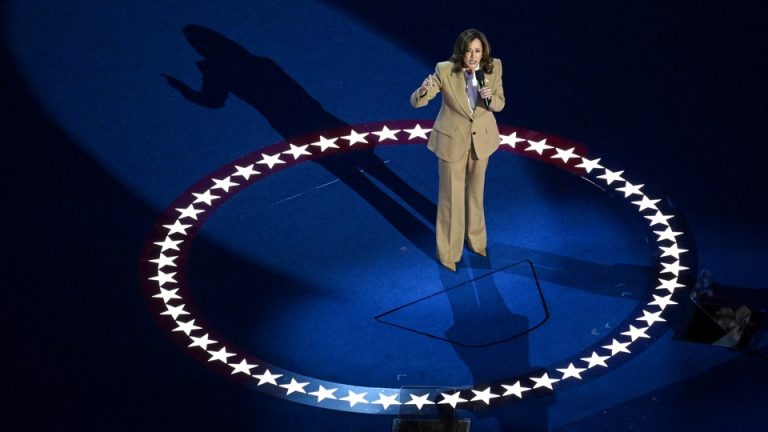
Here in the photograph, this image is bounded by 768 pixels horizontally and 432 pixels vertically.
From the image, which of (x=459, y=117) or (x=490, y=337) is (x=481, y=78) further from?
(x=490, y=337)

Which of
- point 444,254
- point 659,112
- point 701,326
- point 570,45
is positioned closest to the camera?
point 701,326

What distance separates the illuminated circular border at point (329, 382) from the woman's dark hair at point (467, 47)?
2.16 m

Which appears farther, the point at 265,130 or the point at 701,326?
the point at 265,130

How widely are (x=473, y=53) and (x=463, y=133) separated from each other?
717mm

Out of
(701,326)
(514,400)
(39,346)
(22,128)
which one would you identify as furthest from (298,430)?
(22,128)

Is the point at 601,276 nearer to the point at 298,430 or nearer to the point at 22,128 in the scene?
the point at 298,430

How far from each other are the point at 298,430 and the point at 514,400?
148cm

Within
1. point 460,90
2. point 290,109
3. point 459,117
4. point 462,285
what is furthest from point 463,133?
point 290,109

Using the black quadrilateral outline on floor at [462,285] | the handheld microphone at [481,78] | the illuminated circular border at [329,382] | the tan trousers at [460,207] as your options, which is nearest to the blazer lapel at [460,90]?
the handheld microphone at [481,78]

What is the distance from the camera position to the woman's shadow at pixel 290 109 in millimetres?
11414

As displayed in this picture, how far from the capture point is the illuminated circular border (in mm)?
9539

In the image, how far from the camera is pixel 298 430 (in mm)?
9297

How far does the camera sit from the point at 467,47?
959 centimetres

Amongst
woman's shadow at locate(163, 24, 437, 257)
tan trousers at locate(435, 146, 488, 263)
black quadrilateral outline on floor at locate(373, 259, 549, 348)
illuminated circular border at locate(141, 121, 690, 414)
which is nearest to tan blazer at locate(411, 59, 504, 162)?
tan trousers at locate(435, 146, 488, 263)
